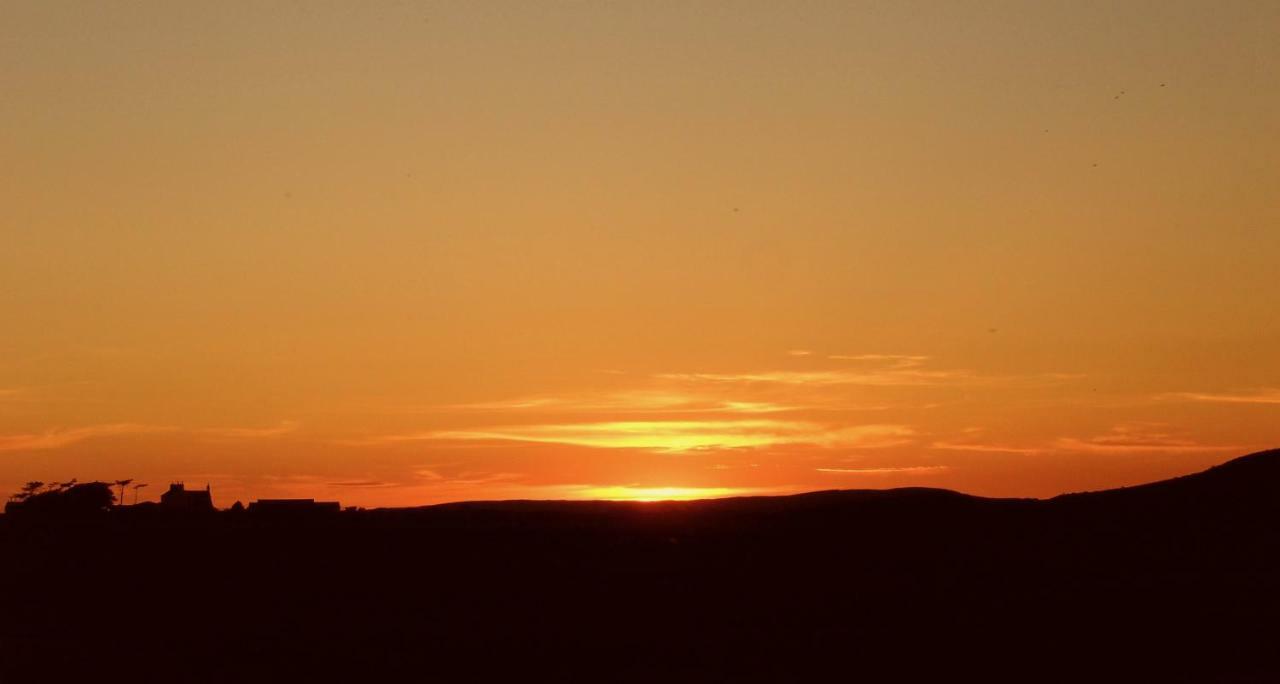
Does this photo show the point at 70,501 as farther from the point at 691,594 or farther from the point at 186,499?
the point at 691,594

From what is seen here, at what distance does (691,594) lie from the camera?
4309 cm

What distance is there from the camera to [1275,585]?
39.9 meters

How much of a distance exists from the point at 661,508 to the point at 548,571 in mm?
17970

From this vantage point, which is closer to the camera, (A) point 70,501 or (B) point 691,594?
(B) point 691,594

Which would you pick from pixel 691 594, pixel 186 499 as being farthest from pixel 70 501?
pixel 691 594

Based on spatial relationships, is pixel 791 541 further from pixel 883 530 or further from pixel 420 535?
pixel 420 535

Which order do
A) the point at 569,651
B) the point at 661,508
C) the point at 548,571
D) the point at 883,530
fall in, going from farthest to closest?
the point at 661,508
the point at 883,530
the point at 548,571
the point at 569,651

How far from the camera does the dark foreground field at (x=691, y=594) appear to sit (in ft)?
118

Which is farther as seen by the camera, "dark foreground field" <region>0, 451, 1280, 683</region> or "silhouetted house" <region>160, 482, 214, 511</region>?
"silhouetted house" <region>160, 482, 214, 511</region>

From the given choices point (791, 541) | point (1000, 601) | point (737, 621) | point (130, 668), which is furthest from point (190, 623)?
point (1000, 601)

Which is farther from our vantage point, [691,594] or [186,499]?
[186,499]

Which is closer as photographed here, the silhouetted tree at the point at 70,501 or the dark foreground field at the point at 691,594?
the dark foreground field at the point at 691,594

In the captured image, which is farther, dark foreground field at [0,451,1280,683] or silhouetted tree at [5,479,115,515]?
silhouetted tree at [5,479,115,515]

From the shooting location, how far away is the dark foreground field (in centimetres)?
3603
